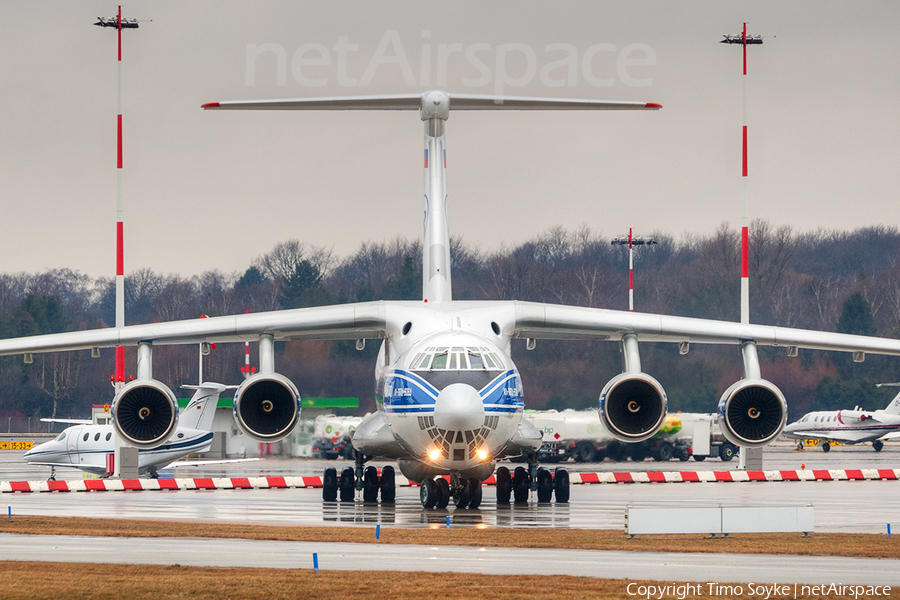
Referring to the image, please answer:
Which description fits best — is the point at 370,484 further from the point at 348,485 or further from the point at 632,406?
the point at 632,406

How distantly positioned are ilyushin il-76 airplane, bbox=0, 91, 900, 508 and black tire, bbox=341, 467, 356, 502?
308 mm

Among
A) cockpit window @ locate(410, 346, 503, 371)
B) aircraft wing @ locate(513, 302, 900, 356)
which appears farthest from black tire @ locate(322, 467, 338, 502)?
cockpit window @ locate(410, 346, 503, 371)

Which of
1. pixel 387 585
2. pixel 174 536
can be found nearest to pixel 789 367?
pixel 174 536

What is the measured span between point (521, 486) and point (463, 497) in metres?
2.04

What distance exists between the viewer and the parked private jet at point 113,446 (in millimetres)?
33312

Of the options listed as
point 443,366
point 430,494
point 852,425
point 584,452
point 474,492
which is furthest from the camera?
point 852,425

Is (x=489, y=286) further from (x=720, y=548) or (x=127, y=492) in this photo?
(x=720, y=548)

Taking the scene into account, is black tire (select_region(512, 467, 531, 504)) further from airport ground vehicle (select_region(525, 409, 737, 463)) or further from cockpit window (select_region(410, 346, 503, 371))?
airport ground vehicle (select_region(525, 409, 737, 463))

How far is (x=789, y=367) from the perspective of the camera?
169 ft

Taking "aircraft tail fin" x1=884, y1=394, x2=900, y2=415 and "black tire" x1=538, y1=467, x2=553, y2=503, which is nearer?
"black tire" x1=538, y1=467, x2=553, y2=503

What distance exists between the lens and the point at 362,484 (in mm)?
22656

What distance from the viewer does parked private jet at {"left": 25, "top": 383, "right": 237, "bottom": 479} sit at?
33312mm

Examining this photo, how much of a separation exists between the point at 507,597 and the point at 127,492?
61.5 ft

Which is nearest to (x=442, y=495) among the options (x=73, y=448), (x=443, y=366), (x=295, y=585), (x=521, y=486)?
(x=521, y=486)
